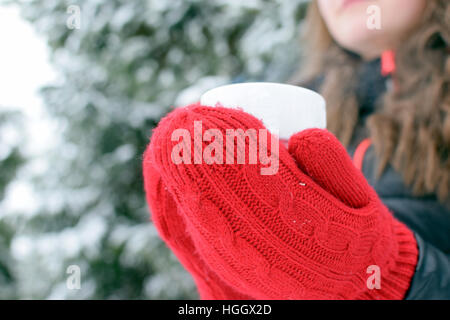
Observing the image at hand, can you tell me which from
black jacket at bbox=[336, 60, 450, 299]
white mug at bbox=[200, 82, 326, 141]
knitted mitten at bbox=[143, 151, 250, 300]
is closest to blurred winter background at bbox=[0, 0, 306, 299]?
black jacket at bbox=[336, 60, 450, 299]

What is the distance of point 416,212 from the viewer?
51cm

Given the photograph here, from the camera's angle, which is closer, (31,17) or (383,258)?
(383,258)

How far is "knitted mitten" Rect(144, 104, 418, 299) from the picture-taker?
0.28m

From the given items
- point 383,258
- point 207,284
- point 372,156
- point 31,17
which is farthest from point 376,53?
point 31,17

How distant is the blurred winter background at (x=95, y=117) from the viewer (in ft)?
2.89

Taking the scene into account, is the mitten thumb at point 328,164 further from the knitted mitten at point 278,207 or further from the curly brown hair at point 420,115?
the curly brown hair at point 420,115

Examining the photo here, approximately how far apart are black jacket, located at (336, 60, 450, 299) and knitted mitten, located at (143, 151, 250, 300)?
0.24 meters

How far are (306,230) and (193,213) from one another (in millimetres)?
107

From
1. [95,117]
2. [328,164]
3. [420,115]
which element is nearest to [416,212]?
[420,115]

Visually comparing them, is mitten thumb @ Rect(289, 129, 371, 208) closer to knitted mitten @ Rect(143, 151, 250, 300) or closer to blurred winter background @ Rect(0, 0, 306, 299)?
knitted mitten @ Rect(143, 151, 250, 300)

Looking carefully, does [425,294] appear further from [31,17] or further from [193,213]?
[31,17]

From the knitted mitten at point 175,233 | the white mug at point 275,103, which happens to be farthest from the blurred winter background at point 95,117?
the white mug at point 275,103

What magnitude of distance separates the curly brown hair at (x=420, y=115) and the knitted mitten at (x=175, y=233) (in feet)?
1.08
